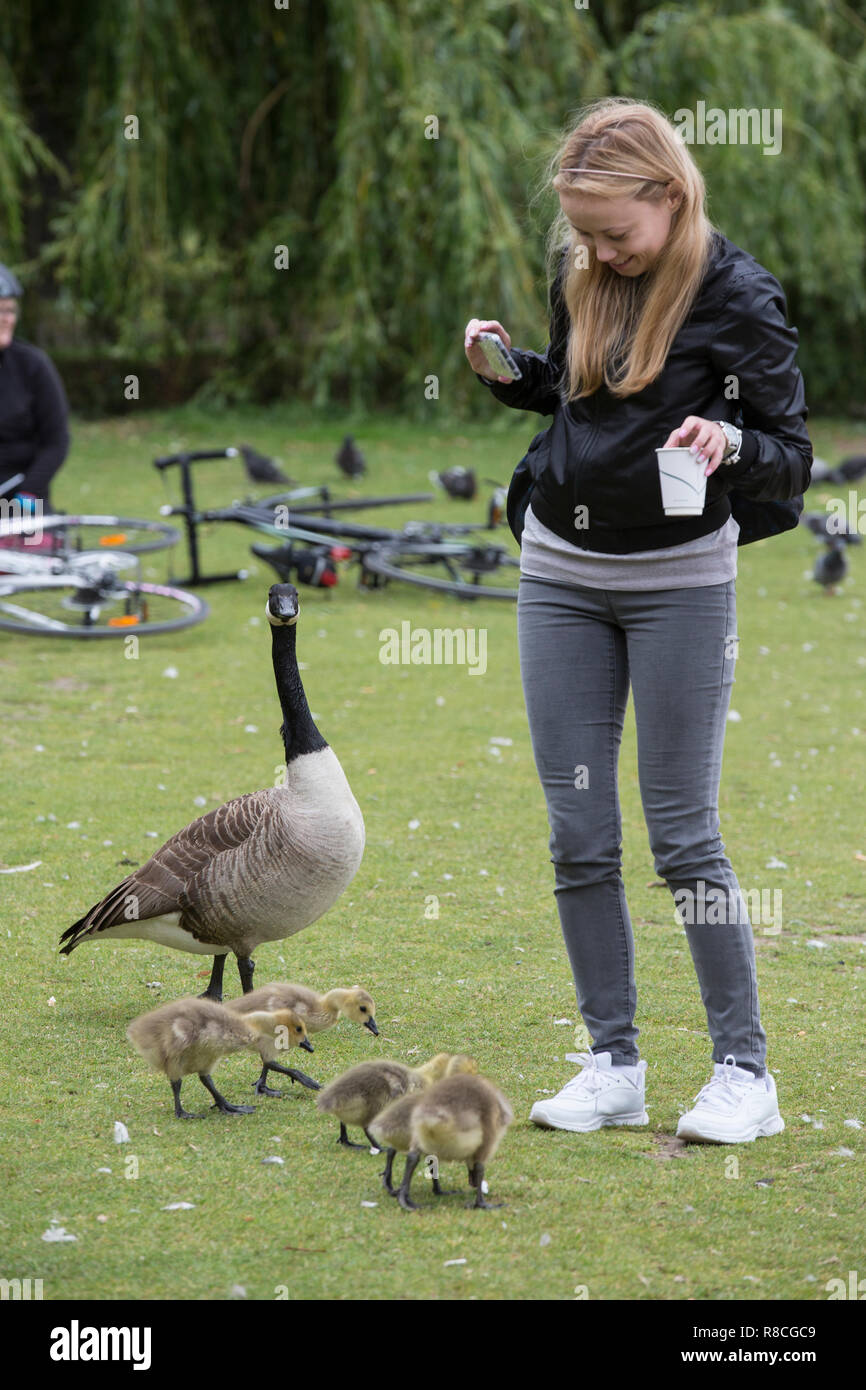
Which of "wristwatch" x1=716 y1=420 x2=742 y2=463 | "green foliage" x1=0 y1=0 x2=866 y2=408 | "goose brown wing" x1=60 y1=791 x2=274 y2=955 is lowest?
"goose brown wing" x1=60 y1=791 x2=274 y2=955

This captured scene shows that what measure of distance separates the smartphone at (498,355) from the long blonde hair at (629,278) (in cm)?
18

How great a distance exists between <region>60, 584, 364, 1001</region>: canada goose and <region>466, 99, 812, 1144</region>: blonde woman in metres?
0.75

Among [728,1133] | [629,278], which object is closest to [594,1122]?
[728,1133]

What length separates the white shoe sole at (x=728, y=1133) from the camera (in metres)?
3.63

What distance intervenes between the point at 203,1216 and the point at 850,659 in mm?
7934

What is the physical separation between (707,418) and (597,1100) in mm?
1664

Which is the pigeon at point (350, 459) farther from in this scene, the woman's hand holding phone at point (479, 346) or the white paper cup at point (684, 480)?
the white paper cup at point (684, 480)

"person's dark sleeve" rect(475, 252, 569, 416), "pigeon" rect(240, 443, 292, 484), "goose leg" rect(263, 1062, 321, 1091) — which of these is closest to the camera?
"person's dark sleeve" rect(475, 252, 569, 416)

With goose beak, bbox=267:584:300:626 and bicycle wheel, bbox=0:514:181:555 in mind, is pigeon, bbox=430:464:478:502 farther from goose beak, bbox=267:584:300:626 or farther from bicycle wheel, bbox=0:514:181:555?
goose beak, bbox=267:584:300:626

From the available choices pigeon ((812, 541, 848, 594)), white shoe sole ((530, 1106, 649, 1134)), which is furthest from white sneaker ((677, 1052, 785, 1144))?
pigeon ((812, 541, 848, 594))

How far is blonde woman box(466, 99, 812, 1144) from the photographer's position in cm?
333

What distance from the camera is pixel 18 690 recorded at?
8641 mm

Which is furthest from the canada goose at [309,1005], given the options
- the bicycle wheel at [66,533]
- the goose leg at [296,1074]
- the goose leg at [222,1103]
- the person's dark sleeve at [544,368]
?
the bicycle wheel at [66,533]

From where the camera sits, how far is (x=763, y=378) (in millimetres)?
3344
